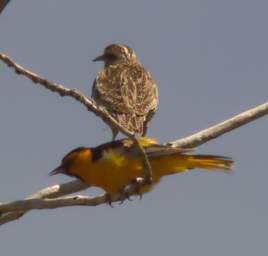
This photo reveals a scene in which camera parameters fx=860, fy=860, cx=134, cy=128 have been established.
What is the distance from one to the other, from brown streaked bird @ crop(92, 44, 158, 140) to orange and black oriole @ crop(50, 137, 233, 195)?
12.0 feet

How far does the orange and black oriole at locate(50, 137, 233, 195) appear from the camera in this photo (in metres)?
8.12

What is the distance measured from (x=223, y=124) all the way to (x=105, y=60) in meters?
10.1

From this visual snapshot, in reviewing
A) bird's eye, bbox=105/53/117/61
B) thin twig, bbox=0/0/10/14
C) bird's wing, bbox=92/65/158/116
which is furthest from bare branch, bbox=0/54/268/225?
bird's eye, bbox=105/53/117/61

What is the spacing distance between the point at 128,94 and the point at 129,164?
603cm

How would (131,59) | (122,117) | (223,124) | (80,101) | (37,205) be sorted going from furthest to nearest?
(131,59), (122,117), (223,124), (37,205), (80,101)

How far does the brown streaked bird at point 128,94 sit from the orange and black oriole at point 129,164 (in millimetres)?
3666

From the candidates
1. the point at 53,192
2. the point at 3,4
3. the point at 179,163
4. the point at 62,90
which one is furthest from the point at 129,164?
the point at 3,4

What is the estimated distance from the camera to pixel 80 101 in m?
5.82

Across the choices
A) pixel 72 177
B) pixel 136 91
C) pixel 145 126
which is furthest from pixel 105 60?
pixel 72 177

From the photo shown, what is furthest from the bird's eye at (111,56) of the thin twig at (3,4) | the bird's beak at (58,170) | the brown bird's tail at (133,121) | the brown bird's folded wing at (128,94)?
the thin twig at (3,4)

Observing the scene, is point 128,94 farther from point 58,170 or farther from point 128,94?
point 58,170

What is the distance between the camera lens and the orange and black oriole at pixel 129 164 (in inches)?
320

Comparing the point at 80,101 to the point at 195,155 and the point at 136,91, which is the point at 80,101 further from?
the point at 136,91

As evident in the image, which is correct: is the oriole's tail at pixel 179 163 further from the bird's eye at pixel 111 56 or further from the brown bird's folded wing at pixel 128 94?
the bird's eye at pixel 111 56
